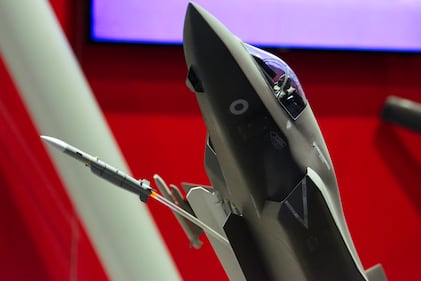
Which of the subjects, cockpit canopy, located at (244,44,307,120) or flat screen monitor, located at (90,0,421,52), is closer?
cockpit canopy, located at (244,44,307,120)

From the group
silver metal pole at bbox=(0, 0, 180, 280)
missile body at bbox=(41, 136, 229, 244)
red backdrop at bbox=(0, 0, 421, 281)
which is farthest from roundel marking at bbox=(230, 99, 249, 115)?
red backdrop at bbox=(0, 0, 421, 281)

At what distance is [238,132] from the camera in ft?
1.93

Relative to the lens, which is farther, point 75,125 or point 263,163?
point 75,125

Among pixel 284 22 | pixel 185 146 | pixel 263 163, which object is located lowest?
pixel 263 163

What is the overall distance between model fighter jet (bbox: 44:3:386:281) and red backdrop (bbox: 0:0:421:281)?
0.60 metres

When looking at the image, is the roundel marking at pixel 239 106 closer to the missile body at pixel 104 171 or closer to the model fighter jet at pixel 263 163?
the model fighter jet at pixel 263 163

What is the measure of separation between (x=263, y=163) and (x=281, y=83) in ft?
0.33

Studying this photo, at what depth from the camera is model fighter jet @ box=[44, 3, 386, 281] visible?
23.2 inches

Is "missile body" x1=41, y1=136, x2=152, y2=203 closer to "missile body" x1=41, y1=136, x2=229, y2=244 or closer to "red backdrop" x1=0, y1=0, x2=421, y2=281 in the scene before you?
"missile body" x1=41, y1=136, x2=229, y2=244

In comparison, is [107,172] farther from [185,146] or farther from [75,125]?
[185,146]

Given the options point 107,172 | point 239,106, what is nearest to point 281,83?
point 239,106

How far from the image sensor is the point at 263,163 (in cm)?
59

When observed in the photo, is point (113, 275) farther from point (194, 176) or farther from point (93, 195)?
point (194, 176)

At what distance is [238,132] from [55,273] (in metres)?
0.80
